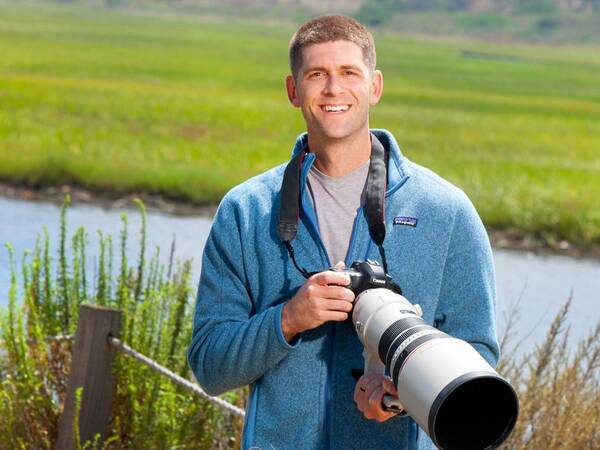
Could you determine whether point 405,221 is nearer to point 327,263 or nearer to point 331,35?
point 327,263

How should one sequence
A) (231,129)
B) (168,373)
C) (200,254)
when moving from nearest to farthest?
(168,373) < (200,254) < (231,129)

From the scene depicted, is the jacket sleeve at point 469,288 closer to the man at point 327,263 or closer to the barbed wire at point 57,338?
the man at point 327,263

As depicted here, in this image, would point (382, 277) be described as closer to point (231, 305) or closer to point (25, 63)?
point (231, 305)

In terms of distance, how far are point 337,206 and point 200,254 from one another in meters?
13.9

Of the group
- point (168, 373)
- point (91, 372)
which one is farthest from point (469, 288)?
point (91, 372)

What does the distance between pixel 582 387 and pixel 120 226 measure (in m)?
14.0

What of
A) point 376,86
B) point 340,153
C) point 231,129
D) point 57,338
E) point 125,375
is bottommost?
point 231,129

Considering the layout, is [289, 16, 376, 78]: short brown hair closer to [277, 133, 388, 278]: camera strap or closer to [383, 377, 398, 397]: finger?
[277, 133, 388, 278]: camera strap

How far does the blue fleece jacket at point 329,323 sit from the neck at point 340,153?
0.12 ft

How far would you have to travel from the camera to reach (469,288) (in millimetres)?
2877

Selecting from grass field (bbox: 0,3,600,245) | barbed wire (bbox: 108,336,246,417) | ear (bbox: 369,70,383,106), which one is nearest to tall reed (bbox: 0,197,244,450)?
barbed wire (bbox: 108,336,246,417)

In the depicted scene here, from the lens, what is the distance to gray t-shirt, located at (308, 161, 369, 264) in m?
2.94

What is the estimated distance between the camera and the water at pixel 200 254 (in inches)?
631

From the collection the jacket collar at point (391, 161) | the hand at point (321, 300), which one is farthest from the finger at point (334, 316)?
the jacket collar at point (391, 161)
